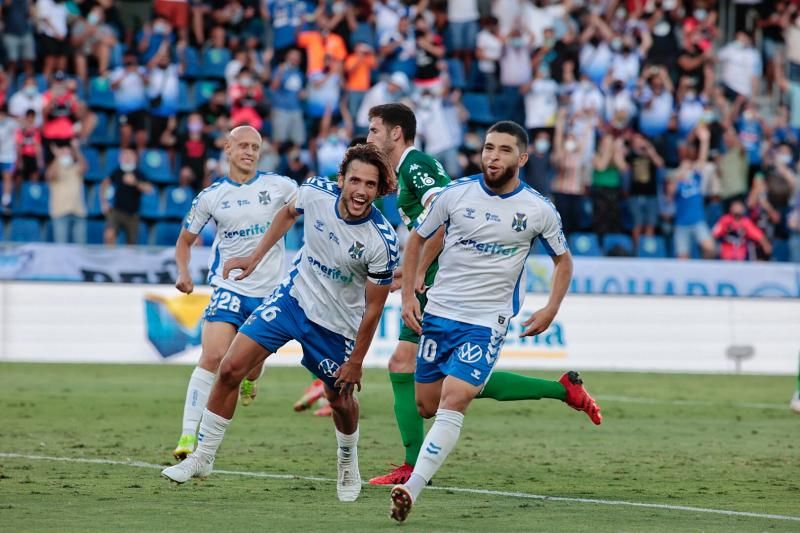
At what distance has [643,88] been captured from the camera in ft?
89.5

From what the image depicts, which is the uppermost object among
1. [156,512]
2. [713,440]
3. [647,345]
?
[156,512]

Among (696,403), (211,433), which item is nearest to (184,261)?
(211,433)

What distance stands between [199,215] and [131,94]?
1460 cm

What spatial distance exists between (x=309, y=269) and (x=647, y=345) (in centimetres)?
1457

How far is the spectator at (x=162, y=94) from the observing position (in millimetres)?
25062

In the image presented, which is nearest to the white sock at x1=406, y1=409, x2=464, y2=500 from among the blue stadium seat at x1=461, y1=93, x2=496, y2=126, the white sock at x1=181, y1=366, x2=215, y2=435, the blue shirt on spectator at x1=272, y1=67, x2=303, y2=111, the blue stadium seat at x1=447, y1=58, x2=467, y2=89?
the white sock at x1=181, y1=366, x2=215, y2=435

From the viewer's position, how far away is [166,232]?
944 inches

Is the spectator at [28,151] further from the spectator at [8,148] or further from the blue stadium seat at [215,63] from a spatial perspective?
the blue stadium seat at [215,63]

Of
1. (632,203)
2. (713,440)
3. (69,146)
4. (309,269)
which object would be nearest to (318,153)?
(69,146)

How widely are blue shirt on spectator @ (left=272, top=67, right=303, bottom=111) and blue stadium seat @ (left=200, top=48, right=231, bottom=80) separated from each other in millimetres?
1228

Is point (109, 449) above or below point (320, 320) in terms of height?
below

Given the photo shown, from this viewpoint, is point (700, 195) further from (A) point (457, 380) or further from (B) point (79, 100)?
(A) point (457, 380)

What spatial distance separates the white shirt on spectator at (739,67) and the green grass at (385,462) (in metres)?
11.7

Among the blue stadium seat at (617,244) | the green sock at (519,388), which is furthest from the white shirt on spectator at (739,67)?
the green sock at (519,388)
